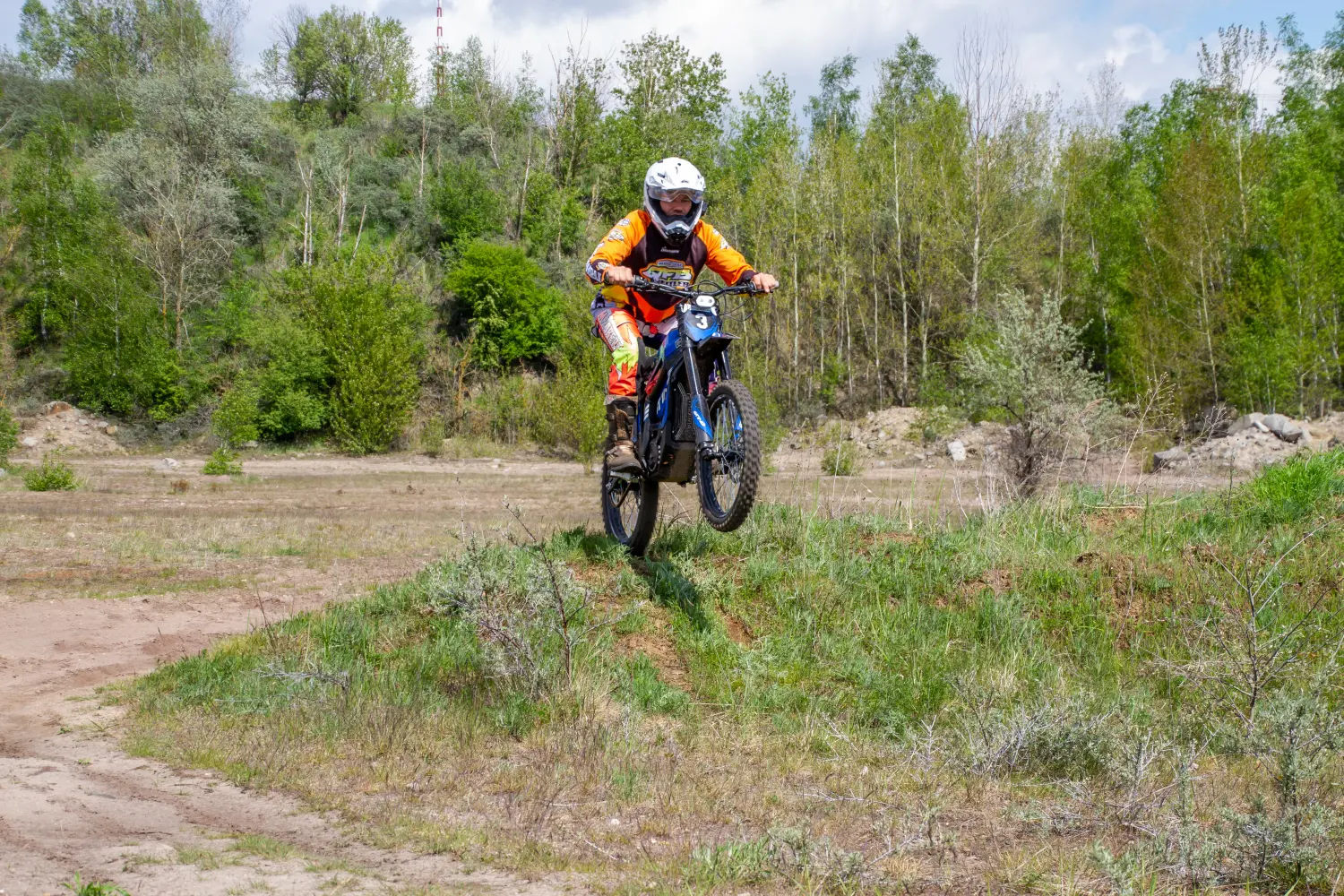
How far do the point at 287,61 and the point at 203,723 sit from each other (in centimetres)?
6811

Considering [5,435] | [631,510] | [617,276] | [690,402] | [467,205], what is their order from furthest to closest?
[467,205]
[5,435]
[631,510]
[617,276]
[690,402]

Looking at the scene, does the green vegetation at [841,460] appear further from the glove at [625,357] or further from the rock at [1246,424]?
the glove at [625,357]

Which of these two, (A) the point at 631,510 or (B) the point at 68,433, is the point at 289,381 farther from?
(A) the point at 631,510

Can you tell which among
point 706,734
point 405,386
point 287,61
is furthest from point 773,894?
point 287,61

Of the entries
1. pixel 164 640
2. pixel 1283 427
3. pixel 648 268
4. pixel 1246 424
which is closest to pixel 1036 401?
pixel 648 268

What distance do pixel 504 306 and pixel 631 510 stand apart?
3395 cm

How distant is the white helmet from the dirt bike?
1.46ft

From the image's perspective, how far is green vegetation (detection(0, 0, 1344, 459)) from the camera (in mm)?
32875

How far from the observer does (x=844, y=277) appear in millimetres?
40188

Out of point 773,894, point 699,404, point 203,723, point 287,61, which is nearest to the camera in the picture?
point 773,894

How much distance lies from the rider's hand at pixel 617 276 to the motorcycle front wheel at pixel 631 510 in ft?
4.37

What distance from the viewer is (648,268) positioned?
7727 millimetres

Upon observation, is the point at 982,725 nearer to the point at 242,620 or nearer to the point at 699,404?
→ the point at 699,404

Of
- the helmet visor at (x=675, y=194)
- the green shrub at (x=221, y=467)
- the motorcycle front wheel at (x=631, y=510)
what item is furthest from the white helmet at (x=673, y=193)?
the green shrub at (x=221, y=467)
